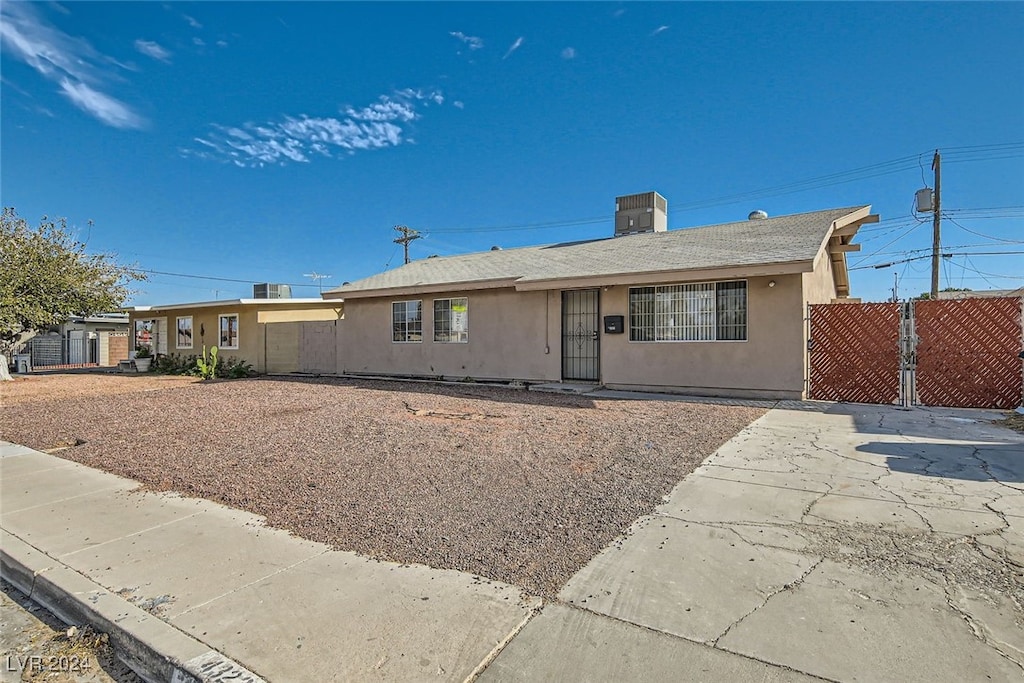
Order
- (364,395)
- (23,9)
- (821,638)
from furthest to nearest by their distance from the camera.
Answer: (364,395), (23,9), (821,638)

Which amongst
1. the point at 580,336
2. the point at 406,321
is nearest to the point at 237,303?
the point at 406,321

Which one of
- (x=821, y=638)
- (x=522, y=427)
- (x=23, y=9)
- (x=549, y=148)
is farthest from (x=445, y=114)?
(x=821, y=638)

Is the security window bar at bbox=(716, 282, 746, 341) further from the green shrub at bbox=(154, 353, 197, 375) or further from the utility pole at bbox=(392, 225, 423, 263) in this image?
the utility pole at bbox=(392, 225, 423, 263)

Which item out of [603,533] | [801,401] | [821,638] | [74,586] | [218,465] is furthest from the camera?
[801,401]

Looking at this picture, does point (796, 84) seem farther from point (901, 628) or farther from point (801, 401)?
point (901, 628)

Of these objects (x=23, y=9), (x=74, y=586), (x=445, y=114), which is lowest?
(x=74, y=586)

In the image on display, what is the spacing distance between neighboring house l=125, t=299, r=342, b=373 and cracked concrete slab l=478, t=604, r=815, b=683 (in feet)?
56.3

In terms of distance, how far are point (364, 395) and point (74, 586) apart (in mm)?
8215

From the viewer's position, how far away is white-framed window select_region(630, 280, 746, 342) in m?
10.2

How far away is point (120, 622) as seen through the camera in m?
2.53

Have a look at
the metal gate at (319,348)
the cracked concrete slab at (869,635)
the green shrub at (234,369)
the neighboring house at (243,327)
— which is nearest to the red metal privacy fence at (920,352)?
the cracked concrete slab at (869,635)

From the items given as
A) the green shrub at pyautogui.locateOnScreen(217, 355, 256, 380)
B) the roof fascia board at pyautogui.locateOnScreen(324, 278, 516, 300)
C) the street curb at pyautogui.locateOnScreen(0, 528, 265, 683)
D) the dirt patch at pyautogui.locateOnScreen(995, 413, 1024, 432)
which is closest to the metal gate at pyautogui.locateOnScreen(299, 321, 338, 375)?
the roof fascia board at pyautogui.locateOnScreen(324, 278, 516, 300)

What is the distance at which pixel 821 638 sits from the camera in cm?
225

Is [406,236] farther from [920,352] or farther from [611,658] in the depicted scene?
[611,658]
